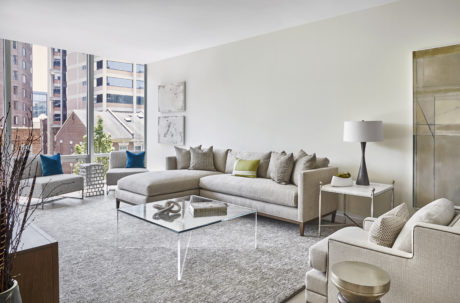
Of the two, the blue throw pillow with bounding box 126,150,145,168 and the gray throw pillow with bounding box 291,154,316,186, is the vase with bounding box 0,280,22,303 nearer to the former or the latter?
the gray throw pillow with bounding box 291,154,316,186

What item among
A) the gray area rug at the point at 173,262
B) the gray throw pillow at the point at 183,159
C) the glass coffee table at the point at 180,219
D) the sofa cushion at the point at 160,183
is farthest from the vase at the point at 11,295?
the gray throw pillow at the point at 183,159

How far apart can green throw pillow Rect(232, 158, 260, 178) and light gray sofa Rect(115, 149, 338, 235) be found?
0.42 ft

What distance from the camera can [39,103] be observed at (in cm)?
594

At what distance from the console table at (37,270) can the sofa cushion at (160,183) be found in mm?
2485

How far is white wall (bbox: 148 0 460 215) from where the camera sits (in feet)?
12.2

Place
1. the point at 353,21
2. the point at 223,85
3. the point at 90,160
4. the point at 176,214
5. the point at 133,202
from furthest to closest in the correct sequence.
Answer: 1. the point at 90,160
2. the point at 223,85
3. the point at 133,202
4. the point at 353,21
5. the point at 176,214

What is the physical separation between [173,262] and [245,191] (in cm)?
159

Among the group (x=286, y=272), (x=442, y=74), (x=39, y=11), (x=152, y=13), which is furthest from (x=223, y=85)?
(x=286, y=272)

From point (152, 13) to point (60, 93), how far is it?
304 cm

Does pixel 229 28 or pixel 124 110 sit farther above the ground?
pixel 229 28

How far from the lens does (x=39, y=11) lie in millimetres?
4172

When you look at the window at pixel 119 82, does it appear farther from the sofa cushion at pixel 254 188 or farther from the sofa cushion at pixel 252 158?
the sofa cushion at pixel 254 188

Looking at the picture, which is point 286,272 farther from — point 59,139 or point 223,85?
point 59,139

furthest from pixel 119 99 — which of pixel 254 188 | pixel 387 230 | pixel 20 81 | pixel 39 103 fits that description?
pixel 387 230
